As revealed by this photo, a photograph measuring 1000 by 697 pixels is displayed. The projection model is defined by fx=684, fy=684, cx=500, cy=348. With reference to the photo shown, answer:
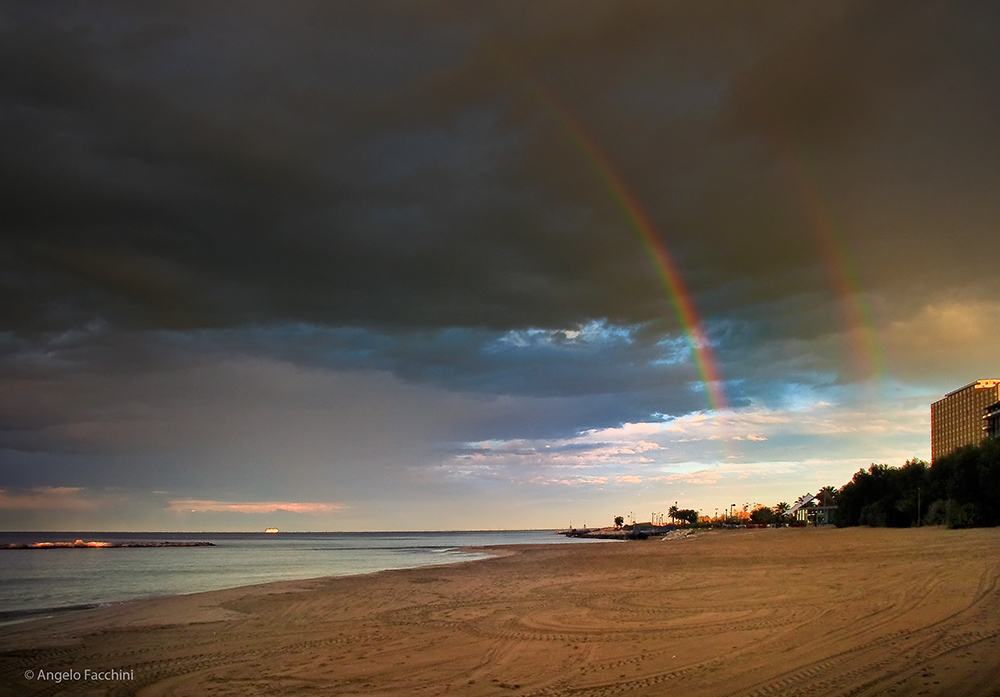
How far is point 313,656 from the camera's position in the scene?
13852mm

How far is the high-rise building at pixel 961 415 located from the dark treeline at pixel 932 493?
64.5m

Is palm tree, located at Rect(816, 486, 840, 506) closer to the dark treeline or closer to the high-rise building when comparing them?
the high-rise building

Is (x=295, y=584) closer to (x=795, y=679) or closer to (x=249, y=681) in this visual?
(x=249, y=681)

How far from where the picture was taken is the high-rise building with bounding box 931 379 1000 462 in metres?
140

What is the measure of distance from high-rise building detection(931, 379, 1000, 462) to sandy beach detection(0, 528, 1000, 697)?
454 feet

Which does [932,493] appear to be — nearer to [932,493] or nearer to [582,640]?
[932,493]

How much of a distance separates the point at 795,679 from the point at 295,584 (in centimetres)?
2999

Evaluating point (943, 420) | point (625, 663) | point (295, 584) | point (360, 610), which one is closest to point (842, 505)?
point (295, 584)

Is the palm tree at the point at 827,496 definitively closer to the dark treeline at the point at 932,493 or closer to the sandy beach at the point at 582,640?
the dark treeline at the point at 932,493

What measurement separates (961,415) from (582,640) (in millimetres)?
171444

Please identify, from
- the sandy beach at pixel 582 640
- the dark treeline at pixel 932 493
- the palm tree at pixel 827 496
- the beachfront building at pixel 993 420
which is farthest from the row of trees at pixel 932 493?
the palm tree at pixel 827 496

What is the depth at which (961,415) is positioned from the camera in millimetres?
152125

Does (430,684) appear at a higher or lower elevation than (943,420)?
lower

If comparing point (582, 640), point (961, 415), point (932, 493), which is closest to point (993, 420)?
point (932, 493)
